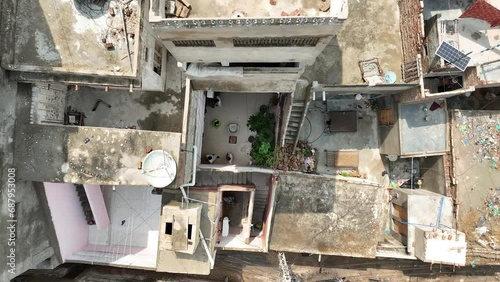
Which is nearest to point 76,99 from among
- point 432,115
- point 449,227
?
point 432,115

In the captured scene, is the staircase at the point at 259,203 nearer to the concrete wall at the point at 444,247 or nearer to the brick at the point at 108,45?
the concrete wall at the point at 444,247

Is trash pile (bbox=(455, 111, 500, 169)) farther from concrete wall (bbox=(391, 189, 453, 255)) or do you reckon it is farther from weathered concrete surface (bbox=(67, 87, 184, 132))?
weathered concrete surface (bbox=(67, 87, 184, 132))

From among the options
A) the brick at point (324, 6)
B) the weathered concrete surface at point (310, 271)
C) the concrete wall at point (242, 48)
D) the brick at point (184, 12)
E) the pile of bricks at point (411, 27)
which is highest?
the pile of bricks at point (411, 27)

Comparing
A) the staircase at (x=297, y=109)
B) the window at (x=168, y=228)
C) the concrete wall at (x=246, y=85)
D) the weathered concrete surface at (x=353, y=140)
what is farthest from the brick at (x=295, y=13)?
the weathered concrete surface at (x=353, y=140)

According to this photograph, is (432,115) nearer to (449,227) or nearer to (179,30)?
(449,227)

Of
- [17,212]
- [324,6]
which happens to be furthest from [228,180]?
[324,6]

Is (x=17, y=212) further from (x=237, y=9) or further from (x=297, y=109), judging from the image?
(x=297, y=109)
